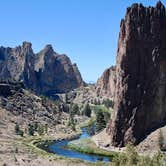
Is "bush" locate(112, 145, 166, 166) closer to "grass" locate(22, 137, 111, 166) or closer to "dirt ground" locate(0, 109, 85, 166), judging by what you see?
"grass" locate(22, 137, 111, 166)

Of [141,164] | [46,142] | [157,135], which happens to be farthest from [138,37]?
[141,164]

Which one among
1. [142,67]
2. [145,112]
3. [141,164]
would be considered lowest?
[141,164]

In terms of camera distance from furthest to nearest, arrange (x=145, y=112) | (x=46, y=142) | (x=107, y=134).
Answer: (x=46, y=142)
(x=107, y=134)
(x=145, y=112)

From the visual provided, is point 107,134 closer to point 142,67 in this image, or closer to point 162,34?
point 142,67

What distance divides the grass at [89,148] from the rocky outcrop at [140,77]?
8806 millimetres

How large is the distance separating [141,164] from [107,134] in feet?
295

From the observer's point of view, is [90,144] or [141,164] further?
[90,144]

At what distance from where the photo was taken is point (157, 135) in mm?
150750

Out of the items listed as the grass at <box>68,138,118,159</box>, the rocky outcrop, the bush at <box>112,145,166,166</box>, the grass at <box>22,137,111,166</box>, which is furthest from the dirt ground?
the rocky outcrop

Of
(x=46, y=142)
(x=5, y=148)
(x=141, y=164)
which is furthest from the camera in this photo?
(x=46, y=142)

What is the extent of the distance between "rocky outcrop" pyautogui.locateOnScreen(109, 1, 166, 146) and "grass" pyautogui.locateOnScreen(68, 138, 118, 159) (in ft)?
28.9

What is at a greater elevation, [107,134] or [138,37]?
[138,37]

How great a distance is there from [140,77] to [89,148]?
105 ft

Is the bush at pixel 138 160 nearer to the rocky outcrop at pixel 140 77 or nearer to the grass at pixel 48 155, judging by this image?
the grass at pixel 48 155
